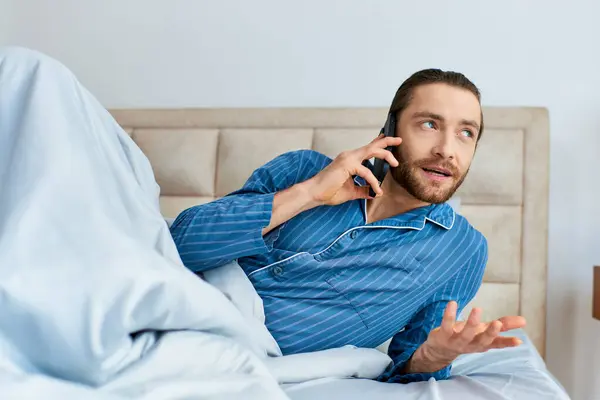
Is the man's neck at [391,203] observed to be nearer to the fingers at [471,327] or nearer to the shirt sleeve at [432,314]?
the shirt sleeve at [432,314]

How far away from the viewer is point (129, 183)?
3.36 feet

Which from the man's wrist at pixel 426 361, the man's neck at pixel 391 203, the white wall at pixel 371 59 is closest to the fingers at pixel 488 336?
the man's wrist at pixel 426 361

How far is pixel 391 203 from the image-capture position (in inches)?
54.8

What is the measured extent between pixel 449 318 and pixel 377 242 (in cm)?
29

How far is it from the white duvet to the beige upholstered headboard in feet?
3.41

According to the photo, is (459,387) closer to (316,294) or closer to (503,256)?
(316,294)

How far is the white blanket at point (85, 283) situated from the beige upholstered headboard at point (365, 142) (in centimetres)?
109

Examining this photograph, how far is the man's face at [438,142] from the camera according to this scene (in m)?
1.30

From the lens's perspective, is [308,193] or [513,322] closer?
[513,322]

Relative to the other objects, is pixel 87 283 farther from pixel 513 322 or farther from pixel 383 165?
pixel 383 165

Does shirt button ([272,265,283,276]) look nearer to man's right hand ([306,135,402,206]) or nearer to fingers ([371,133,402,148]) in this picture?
man's right hand ([306,135,402,206])

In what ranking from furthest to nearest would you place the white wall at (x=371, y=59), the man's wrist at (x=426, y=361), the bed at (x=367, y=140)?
the white wall at (x=371, y=59)
the bed at (x=367, y=140)
the man's wrist at (x=426, y=361)

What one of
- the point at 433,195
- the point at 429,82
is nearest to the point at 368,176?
the point at 433,195

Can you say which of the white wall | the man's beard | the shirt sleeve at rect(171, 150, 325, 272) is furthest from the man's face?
the white wall
